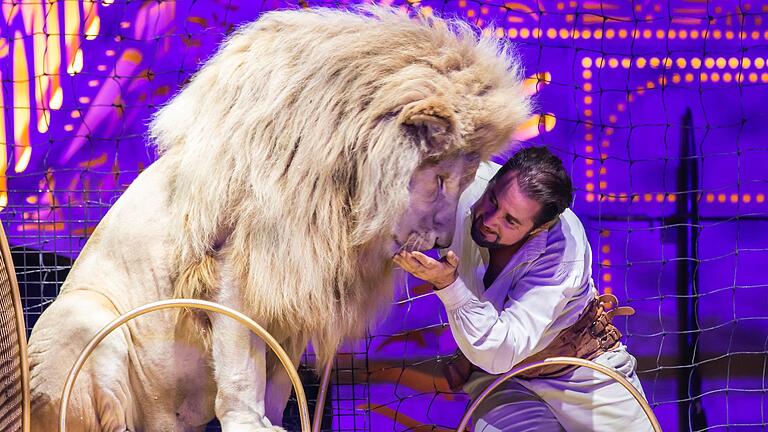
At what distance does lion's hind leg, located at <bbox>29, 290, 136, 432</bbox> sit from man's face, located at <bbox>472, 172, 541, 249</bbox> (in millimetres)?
809

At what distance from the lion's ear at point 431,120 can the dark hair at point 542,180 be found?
0.87 ft

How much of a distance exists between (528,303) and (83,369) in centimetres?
96

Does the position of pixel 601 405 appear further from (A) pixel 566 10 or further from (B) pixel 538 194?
(A) pixel 566 10

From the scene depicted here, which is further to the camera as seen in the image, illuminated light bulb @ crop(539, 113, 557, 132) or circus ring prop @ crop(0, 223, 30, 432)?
illuminated light bulb @ crop(539, 113, 557, 132)

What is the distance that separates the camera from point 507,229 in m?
1.94

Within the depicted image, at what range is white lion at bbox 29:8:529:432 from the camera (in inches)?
67.9

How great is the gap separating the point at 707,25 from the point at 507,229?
1138mm

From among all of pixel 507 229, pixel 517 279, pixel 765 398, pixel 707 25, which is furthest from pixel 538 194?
pixel 765 398

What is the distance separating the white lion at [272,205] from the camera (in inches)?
67.9


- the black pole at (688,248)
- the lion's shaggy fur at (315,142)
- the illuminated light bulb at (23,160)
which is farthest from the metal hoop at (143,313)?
the black pole at (688,248)

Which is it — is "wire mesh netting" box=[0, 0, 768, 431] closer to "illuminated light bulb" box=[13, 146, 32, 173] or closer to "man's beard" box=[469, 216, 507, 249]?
"illuminated light bulb" box=[13, 146, 32, 173]

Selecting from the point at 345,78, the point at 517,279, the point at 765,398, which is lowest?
the point at 765,398

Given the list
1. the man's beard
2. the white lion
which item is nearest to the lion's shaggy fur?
the white lion

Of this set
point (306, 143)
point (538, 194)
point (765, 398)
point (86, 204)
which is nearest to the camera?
point (306, 143)
